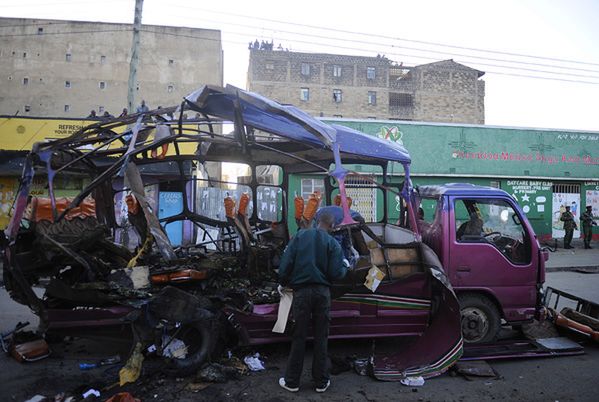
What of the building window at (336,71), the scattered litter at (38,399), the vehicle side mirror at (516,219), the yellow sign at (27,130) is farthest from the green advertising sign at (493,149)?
the building window at (336,71)

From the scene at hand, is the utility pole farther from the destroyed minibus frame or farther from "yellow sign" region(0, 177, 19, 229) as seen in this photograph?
the destroyed minibus frame

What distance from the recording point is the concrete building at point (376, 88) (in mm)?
47812

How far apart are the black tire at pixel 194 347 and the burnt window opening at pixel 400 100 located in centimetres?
4790

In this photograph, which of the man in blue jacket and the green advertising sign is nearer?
the man in blue jacket

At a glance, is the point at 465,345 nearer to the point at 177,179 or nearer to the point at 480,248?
the point at 480,248

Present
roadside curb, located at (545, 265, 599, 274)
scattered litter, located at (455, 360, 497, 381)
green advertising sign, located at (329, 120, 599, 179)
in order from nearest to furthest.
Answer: scattered litter, located at (455, 360, 497, 381)
roadside curb, located at (545, 265, 599, 274)
green advertising sign, located at (329, 120, 599, 179)

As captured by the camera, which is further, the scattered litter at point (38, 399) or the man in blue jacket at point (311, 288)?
the man in blue jacket at point (311, 288)

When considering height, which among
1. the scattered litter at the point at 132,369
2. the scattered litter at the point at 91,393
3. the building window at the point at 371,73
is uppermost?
the building window at the point at 371,73

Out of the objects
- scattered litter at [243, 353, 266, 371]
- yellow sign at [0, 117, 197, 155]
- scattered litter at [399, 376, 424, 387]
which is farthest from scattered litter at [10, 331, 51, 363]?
yellow sign at [0, 117, 197, 155]

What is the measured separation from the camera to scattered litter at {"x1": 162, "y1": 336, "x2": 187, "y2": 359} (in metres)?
4.66

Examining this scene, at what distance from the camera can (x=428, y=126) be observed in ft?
59.7

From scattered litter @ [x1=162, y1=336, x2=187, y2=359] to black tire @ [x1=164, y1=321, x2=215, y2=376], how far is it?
1.7 inches

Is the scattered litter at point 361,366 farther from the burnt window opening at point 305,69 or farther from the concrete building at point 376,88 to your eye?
the burnt window opening at point 305,69

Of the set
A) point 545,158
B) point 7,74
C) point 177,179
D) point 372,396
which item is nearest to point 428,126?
point 545,158
